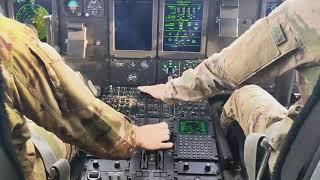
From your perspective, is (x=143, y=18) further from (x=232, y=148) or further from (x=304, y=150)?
(x=304, y=150)

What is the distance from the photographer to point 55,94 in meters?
1.44

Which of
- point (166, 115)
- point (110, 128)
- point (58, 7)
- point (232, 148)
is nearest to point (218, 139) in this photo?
point (232, 148)

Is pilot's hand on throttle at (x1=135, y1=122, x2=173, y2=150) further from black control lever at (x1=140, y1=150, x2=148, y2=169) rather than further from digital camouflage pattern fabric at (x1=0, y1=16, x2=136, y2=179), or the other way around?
black control lever at (x1=140, y1=150, x2=148, y2=169)

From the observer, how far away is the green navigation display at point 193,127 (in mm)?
2543

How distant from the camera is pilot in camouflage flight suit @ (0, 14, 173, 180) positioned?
4.42ft

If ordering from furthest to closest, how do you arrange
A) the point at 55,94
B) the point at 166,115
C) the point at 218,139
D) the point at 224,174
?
the point at 166,115 < the point at 218,139 < the point at 224,174 < the point at 55,94

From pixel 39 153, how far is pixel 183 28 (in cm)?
133

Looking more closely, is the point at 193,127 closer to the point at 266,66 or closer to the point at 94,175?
the point at 94,175

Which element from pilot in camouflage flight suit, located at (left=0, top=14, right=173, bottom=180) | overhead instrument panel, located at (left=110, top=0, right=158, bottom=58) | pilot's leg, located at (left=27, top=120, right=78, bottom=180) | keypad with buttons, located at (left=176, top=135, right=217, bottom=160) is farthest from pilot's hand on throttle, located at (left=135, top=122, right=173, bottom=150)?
overhead instrument panel, located at (left=110, top=0, right=158, bottom=58)

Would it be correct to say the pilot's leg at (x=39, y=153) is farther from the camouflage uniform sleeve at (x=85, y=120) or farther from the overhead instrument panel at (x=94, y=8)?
the overhead instrument panel at (x=94, y=8)

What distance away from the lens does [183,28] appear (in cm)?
278

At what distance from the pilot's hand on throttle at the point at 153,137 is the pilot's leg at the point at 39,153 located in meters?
0.35

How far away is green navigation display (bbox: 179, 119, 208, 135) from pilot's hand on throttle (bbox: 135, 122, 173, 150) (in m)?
0.76

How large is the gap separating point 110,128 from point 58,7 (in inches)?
54.1
